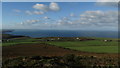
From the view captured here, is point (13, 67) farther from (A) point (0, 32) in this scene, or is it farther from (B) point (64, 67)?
(A) point (0, 32)

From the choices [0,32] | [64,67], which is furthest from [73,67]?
[0,32]

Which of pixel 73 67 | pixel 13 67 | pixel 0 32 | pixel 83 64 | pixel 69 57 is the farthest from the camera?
pixel 0 32

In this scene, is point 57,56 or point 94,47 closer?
point 57,56

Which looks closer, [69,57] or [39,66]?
[39,66]

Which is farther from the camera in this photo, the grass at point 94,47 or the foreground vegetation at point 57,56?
the grass at point 94,47

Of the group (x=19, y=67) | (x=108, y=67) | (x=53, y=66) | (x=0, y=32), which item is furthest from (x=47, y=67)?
(x=0, y=32)

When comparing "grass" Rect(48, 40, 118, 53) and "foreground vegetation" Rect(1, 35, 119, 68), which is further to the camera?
"grass" Rect(48, 40, 118, 53)

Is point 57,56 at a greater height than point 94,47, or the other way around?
point 57,56

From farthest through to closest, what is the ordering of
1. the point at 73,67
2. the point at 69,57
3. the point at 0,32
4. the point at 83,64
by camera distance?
the point at 0,32 → the point at 69,57 → the point at 83,64 → the point at 73,67

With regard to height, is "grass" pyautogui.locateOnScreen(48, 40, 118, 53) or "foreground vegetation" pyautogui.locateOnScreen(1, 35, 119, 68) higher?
"foreground vegetation" pyautogui.locateOnScreen(1, 35, 119, 68)

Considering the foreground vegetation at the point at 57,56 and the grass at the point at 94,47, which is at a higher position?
the foreground vegetation at the point at 57,56
